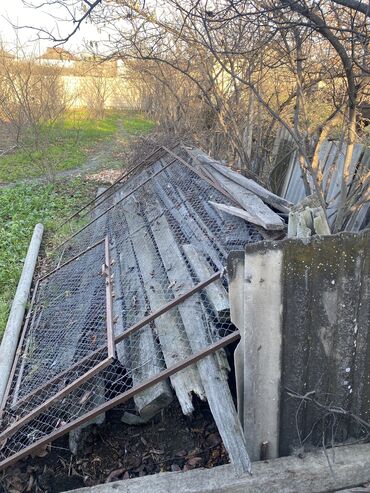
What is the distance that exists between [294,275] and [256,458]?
1.06 m

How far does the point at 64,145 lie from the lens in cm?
1702

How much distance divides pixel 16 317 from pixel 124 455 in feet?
7.98

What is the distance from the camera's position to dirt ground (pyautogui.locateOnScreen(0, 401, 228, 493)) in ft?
8.41

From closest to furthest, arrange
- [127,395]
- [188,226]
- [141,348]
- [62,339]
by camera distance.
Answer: [127,395] → [141,348] → [62,339] → [188,226]

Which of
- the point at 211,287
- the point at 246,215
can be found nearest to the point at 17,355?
the point at 211,287

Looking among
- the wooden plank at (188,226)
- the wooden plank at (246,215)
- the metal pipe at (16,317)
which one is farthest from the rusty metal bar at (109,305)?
the wooden plank at (246,215)

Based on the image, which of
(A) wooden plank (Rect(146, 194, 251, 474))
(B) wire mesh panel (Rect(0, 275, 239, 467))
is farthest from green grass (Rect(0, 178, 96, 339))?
(A) wooden plank (Rect(146, 194, 251, 474))

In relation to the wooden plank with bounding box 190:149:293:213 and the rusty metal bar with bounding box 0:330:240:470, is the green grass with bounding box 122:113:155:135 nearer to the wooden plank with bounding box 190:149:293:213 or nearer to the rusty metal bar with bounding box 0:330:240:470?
the wooden plank with bounding box 190:149:293:213

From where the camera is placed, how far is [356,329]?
85.2 inches

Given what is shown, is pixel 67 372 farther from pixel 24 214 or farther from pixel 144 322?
pixel 24 214

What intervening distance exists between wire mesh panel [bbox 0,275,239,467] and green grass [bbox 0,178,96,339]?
1.97 m

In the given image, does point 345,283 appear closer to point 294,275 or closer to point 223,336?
point 294,275

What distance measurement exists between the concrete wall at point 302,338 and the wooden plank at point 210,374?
86mm

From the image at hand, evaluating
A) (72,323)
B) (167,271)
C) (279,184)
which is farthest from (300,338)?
(279,184)
